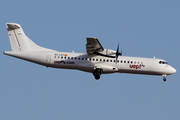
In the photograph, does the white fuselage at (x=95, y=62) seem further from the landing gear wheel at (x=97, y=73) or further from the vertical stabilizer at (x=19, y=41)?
the vertical stabilizer at (x=19, y=41)

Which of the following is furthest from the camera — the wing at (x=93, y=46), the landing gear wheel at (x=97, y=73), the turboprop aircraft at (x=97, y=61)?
the turboprop aircraft at (x=97, y=61)

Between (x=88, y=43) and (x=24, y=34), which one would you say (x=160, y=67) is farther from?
(x=24, y=34)

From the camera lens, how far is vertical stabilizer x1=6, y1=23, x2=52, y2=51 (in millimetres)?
29953

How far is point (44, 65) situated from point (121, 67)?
345 inches

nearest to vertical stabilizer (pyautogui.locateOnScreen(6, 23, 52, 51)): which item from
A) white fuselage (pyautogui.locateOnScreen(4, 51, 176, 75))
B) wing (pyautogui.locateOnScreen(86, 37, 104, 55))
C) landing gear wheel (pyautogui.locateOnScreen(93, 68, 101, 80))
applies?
white fuselage (pyautogui.locateOnScreen(4, 51, 176, 75))

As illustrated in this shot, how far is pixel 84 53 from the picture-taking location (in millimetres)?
29438

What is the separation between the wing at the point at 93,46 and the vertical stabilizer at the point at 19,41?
5806 millimetres

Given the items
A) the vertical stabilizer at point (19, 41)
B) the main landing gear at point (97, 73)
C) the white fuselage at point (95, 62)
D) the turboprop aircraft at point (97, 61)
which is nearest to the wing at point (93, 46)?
the turboprop aircraft at point (97, 61)

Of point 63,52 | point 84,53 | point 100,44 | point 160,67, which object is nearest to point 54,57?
point 63,52

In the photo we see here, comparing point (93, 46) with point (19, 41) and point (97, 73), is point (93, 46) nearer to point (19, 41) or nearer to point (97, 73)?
point (97, 73)

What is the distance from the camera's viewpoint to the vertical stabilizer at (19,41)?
30.0m

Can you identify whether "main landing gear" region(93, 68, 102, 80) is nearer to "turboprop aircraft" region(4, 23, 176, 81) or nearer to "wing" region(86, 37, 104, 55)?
"turboprop aircraft" region(4, 23, 176, 81)

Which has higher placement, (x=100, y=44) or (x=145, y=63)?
(x=100, y=44)

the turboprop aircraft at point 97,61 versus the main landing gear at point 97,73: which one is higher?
the turboprop aircraft at point 97,61
